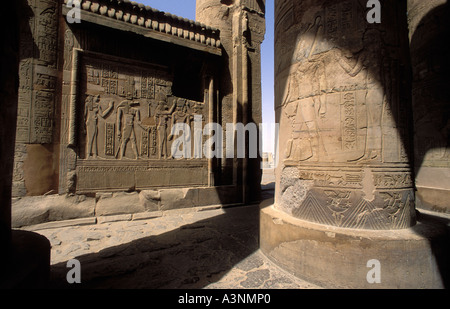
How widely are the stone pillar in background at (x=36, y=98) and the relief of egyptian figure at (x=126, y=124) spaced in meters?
1.25

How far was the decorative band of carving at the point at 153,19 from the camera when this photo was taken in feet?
15.4

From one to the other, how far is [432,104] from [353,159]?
3.97 m

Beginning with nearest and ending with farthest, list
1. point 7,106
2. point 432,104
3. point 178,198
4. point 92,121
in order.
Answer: point 7,106
point 432,104
point 92,121
point 178,198

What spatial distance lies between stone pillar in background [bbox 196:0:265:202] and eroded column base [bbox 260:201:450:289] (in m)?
4.07

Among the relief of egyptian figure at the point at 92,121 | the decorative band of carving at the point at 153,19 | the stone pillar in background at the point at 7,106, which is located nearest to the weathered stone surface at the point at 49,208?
A: the relief of egyptian figure at the point at 92,121

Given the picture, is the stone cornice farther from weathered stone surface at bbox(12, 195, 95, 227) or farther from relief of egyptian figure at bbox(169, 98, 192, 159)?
weathered stone surface at bbox(12, 195, 95, 227)

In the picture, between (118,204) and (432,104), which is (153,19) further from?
(432,104)

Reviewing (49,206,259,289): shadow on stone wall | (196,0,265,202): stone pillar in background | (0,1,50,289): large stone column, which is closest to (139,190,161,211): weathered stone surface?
(49,206,259,289): shadow on stone wall

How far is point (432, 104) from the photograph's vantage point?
173 inches

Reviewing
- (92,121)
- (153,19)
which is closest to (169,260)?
(92,121)

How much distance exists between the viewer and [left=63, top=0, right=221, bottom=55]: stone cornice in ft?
15.2

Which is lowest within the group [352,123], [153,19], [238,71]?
[352,123]

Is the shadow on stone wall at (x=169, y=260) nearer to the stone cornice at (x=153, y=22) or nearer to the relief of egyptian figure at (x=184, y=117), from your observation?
the relief of egyptian figure at (x=184, y=117)

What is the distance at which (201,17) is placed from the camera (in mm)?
6746
